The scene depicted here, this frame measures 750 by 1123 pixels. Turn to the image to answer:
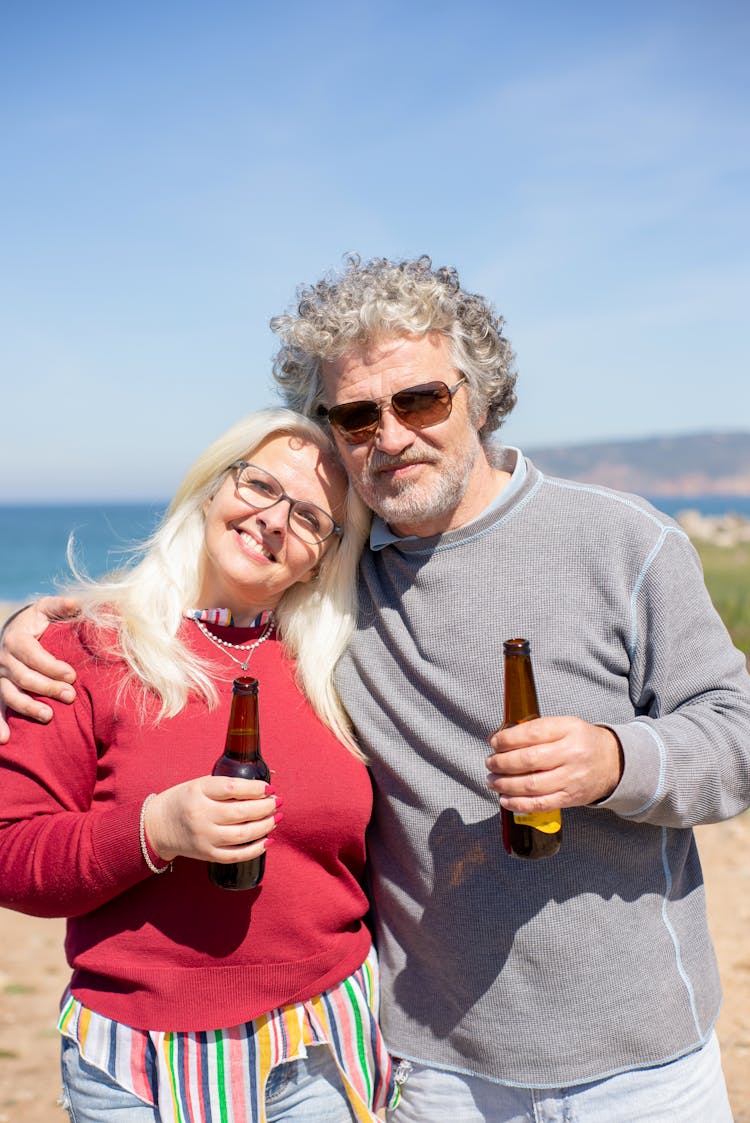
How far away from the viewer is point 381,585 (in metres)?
3.19

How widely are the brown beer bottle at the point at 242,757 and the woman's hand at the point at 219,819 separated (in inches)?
3.3

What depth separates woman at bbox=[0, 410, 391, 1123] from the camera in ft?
8.36

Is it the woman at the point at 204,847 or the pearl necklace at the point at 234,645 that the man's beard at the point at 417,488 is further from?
the pearl necklace at the point at 234,645

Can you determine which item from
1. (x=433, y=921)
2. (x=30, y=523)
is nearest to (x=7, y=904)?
(x=433, y=921)

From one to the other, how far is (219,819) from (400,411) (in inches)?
52.9

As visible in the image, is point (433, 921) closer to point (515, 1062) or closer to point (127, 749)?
point (515, 1062)

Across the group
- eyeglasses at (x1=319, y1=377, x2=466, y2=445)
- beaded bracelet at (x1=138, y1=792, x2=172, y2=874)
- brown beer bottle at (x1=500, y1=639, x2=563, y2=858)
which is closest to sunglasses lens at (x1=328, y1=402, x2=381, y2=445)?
eyeglasses at (x1=319, y1=377, x2=466, y2=445)

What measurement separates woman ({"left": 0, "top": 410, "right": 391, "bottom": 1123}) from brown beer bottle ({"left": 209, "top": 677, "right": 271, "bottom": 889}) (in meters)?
0.08

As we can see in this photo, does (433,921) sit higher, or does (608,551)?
(608,551)

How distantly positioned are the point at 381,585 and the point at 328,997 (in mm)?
1275

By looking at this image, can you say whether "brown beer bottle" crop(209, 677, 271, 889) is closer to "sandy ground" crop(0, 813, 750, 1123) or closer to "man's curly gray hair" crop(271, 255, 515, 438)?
"man's curly gray hair" crop(271, 255, 515, 438)

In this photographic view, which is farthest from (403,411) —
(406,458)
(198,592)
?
(198,592)

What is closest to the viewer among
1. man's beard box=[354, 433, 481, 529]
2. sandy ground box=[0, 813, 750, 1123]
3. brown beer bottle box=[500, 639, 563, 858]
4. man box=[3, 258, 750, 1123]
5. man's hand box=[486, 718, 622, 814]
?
man's hand box=[486, 718, 622, 814]

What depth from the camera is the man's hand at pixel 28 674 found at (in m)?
2.69
